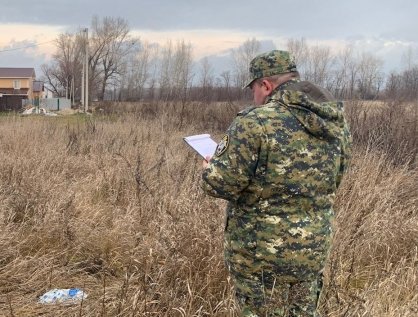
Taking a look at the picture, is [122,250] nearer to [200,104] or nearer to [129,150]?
[129,150]

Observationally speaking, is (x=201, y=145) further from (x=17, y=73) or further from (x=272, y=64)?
(x=17, y=73)

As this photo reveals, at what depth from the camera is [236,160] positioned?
6.30 ft

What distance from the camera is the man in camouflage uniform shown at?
1.93 meters

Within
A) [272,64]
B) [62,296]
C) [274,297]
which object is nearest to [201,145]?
[272,64]

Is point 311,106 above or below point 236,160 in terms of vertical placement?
above

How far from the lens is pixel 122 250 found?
3932mm

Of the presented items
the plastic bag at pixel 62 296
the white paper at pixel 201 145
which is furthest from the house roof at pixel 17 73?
the white paper at pixel 201 145

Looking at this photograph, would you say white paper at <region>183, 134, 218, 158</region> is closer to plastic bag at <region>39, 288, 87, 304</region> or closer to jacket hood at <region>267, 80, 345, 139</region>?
jacket hood at <region>267, 80, 345, 139</region>

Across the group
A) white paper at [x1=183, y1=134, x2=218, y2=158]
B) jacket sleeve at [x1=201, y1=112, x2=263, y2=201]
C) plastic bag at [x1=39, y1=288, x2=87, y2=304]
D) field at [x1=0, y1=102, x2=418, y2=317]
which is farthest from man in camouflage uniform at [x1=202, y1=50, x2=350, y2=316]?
plastic bag at [x1=39, y1=288, x2=87, y2=304]

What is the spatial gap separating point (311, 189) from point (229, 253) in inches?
18.7

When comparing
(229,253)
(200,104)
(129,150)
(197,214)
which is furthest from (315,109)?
(200,104)

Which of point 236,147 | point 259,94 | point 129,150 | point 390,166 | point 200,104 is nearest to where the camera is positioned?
point 236,147

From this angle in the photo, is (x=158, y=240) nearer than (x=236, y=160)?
No

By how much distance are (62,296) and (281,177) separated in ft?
6.21
